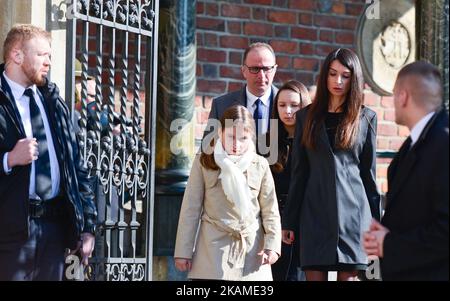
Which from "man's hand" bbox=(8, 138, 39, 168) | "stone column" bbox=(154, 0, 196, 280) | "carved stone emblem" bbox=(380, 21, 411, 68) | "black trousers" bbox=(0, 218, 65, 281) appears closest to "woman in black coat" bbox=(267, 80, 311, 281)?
"stone column" bbox=(154, 0, 196, 280)

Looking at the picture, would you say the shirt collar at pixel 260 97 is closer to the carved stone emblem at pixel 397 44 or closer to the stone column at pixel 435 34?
the stone column at pixel 435 34

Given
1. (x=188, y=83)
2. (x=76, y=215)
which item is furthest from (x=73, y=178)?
(x=188, y=83)

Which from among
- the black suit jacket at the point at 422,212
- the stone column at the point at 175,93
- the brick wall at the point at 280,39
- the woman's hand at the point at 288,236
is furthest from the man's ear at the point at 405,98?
the brick wall at the point at 280,39

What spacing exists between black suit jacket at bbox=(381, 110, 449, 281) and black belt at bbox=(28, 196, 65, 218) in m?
1.68

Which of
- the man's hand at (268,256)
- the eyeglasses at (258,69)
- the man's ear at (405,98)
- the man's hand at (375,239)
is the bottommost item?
the man's hand at (268,256)

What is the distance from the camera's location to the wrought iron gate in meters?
6.68

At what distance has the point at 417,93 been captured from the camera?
471cm

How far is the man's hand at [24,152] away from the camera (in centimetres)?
536

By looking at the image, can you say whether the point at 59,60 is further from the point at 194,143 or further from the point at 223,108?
the point at 194,143

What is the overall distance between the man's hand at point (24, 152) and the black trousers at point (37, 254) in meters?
0.30

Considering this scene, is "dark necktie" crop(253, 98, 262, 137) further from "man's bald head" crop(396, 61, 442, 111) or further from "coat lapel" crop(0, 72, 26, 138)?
"man's bald head" crop(396, 61, 442, 111)

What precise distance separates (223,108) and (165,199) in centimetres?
107
